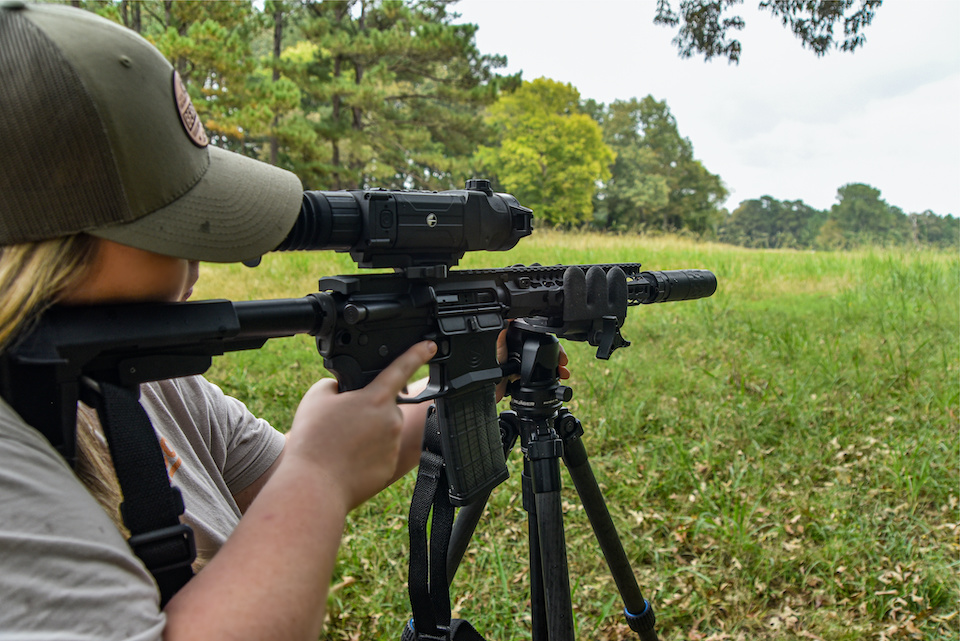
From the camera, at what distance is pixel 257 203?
1.00m

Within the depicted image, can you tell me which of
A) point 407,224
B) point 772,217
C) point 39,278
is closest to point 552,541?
point 407,224

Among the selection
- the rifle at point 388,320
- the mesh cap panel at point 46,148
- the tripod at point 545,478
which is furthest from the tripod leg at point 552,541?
the mesh cap panel at point 46,148

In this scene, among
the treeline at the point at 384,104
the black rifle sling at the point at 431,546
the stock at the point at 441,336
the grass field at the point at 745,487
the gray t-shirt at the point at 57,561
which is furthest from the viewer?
the treeline at the point at 384,104

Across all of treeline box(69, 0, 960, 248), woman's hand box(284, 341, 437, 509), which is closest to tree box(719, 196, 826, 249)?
treeline box(69, 0, 960, 248)

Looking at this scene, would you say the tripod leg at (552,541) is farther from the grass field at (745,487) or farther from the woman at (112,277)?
the grass field at (745,487)

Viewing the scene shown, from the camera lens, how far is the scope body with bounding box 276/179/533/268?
1.21 m

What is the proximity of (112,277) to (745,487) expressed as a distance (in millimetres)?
Answer: 3481

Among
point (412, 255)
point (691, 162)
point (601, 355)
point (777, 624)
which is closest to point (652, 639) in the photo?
point (777, 624)

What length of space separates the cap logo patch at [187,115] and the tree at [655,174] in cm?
2256

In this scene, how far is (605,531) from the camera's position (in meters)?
1.99

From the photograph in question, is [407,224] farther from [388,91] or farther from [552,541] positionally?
[388,91]

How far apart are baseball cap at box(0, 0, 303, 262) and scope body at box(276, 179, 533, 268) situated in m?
0.30

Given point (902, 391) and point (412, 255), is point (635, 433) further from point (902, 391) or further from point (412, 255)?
point (412, 255)

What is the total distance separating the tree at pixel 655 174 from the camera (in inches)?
929
